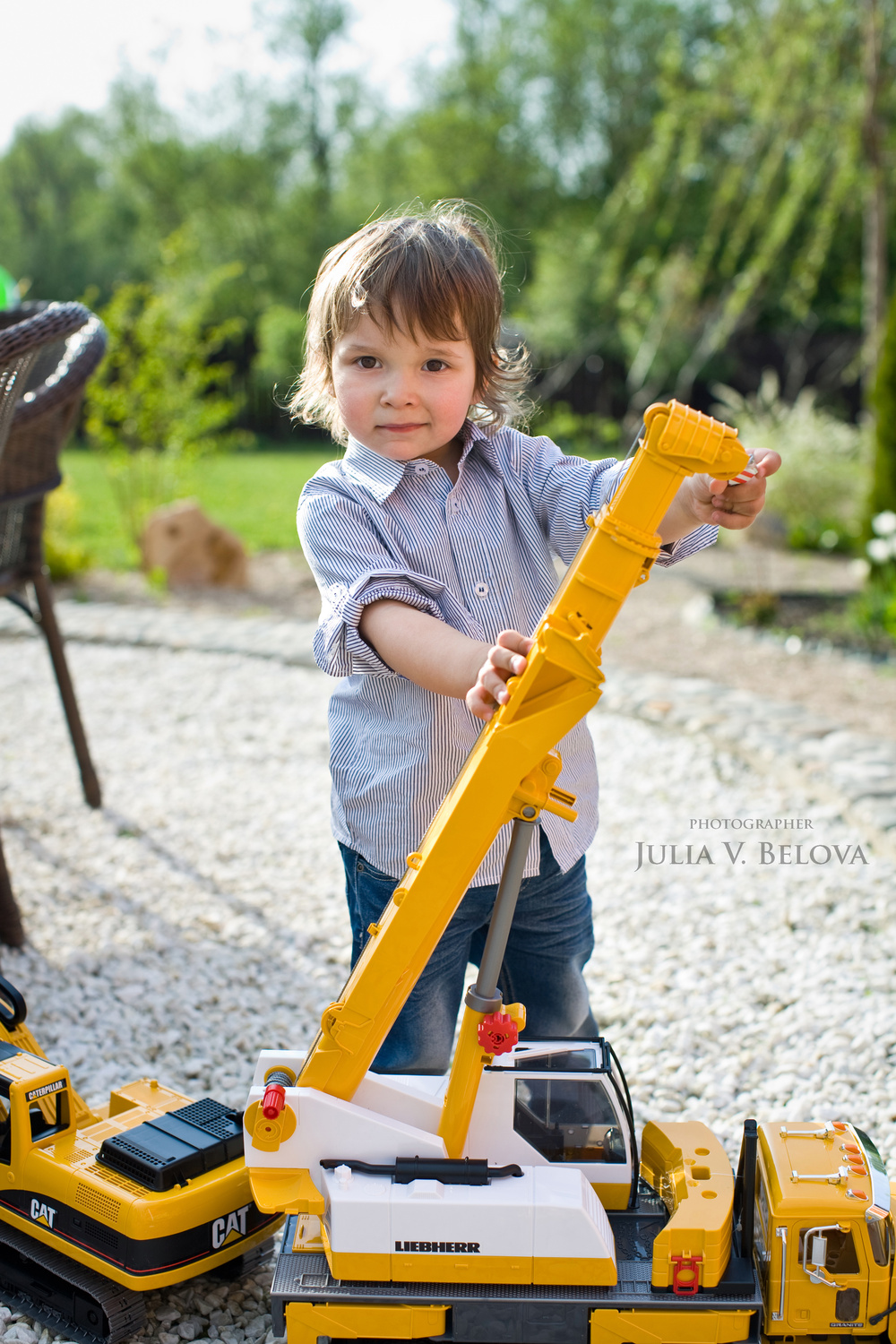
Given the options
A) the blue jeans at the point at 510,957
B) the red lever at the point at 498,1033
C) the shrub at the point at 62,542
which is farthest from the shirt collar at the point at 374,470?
the shrub at the point at 62,542

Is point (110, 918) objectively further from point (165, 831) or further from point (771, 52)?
point (771, 52)

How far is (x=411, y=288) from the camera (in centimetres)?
144

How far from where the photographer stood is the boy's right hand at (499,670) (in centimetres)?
126

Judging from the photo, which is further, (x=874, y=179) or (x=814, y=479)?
(x=814, y=479)

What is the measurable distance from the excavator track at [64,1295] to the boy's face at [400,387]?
4.02 feet

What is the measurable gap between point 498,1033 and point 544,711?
41 centimetres

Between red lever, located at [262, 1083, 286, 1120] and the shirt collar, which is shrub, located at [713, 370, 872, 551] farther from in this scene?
red lever, located at [262, 1083, 286, 1120]

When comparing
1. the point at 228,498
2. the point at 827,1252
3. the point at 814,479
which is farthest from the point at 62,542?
the point at 827,1252

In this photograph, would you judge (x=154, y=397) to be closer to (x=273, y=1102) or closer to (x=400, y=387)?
(x=400, y=387)

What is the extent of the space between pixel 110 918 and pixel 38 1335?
1437mm

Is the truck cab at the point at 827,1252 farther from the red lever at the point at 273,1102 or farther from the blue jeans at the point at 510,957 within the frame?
the red lever at the point at 273,1102

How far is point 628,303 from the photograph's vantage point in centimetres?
1702

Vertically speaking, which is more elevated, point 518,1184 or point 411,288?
point 411,288

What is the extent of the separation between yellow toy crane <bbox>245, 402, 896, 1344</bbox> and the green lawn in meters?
6.75
